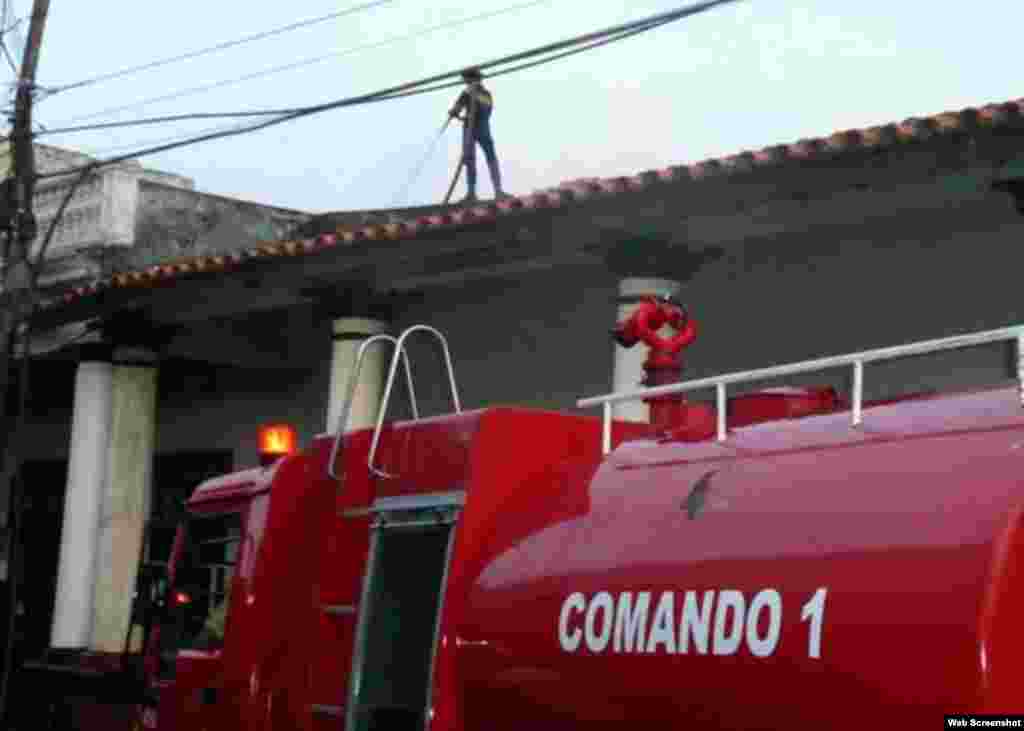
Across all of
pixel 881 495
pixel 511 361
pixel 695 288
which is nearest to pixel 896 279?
pixel 695 288

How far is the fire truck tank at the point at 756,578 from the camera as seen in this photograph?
4.02 m

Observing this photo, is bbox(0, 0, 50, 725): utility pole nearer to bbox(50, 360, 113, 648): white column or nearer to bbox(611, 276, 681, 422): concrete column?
bbox(50, 360, 113, 648): white column

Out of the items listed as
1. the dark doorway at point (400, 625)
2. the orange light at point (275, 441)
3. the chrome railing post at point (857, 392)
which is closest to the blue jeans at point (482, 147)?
the orange light at point (275, 441)

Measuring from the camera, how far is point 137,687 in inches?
324

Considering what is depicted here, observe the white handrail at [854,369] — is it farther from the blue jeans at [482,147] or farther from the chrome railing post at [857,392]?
the blue jeans at [482,147]

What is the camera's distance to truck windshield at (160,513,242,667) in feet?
25.2

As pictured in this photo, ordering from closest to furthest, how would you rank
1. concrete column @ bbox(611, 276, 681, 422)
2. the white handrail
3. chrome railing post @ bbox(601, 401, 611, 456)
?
the white handrail → chrome railing post @ bbox(601, 401, 611, 456) → concrete column @ bbox(611, 276, 681, 422)

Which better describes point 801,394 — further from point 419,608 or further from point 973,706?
point 973,706

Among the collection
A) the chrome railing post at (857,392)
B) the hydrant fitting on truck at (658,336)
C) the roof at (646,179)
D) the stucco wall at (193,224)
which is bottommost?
the chrome railing post at (857,392)

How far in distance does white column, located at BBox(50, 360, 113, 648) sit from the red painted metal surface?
315 inches

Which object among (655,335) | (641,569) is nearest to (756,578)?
(641,569)

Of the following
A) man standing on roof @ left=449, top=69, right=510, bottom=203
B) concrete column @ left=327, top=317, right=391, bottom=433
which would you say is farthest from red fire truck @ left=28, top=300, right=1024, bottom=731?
man standing on roof @ left=449, top=69, right=510, bottom=203

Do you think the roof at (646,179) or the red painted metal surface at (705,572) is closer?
the red painted metal surface at (705,572)

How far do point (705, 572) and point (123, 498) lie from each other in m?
10.9
